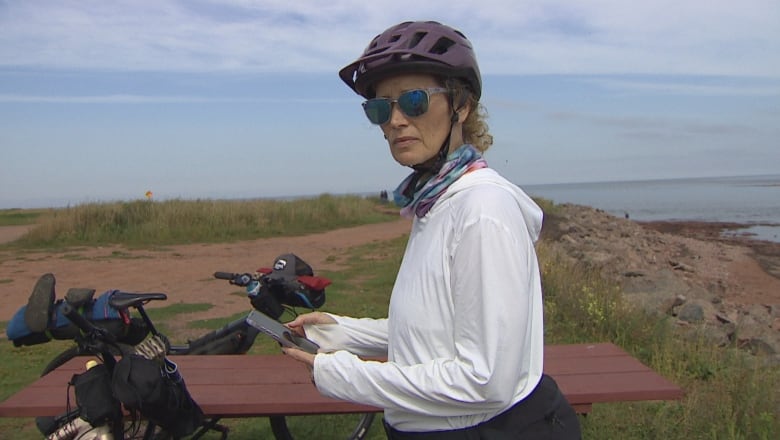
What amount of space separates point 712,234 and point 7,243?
26.2 m

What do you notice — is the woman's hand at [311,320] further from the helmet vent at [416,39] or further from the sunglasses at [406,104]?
the helmet vent at [416,39]

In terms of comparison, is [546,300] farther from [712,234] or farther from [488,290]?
[712,234]

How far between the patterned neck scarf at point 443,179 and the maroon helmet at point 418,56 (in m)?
0.21

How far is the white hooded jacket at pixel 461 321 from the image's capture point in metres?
1.53

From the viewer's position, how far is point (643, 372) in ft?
11.6

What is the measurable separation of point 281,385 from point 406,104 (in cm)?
214

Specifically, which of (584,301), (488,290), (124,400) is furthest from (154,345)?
(584,301)

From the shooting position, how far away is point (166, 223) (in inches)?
750

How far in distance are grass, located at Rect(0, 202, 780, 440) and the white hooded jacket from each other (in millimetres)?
2519

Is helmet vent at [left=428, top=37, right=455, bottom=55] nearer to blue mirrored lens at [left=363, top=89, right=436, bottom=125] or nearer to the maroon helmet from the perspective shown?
the maroon helmet

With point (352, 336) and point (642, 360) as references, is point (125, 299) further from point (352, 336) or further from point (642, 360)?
point (642, 360)

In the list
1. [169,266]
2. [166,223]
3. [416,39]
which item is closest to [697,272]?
[169,266]

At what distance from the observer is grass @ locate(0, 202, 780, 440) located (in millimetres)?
3850

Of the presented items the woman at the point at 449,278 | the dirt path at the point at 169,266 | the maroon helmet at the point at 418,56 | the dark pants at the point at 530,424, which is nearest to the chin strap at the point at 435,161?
the woman at the point at 449,278
